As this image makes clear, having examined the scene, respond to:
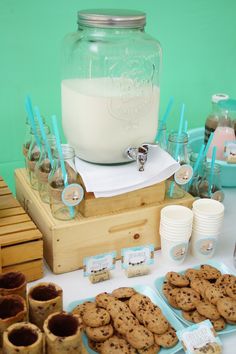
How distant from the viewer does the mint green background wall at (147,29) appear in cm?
165

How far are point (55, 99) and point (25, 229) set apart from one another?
2.53ft

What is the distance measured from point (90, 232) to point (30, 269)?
170 mm

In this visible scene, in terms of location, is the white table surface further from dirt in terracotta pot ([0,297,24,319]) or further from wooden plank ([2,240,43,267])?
dirt in terracotta pot ([0,297,24,319])

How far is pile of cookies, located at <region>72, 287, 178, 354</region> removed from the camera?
954 mm

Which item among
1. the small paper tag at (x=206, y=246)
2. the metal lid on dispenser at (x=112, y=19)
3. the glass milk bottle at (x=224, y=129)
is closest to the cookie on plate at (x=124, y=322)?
the small paper tag at (x=206, y=246)

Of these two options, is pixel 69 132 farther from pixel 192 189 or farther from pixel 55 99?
pixel 55 99

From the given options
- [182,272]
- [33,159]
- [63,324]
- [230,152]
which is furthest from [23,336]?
[230,152]

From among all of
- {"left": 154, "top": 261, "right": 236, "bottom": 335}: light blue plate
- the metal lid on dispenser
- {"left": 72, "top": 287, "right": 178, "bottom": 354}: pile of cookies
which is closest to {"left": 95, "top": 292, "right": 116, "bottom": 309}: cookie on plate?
{"left": 72, "top": 287, "right": 178, "bottom": 354}: pile of cookies

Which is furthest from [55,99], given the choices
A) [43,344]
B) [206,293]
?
[43,344]

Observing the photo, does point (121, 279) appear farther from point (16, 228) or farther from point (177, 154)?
point (177, 154)

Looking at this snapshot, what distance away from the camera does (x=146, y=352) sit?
946 millimetres

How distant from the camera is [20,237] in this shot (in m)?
1.12

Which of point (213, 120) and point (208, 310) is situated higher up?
point (213, 120)

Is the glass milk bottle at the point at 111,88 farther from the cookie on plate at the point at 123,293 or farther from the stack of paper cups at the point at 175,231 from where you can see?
the cookie on plate at the point at 123,293
